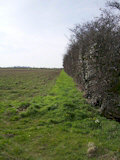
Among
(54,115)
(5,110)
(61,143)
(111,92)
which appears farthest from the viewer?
(5,110)

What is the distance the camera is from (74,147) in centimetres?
482

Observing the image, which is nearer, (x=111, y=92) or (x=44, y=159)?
(x=44, y=159)

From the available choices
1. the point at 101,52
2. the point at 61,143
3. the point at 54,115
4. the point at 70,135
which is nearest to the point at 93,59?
the point at 101,52

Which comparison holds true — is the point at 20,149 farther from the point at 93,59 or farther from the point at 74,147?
the point at 93,59

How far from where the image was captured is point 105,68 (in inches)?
287

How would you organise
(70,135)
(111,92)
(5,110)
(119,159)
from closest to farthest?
(119,159)
(70,135)
(111,92)
(5,110)

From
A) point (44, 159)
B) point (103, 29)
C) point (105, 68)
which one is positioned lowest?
point (44, 159)

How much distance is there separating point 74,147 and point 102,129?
1618mm

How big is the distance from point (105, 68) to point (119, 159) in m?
3.99

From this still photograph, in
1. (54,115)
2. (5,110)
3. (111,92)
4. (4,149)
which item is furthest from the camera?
(5,110)

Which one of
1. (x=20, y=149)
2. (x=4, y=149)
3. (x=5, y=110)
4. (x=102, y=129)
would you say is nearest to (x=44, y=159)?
(x=20, y=149)

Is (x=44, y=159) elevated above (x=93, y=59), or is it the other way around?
(x=93, y=59)

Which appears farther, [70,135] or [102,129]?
[102,129]

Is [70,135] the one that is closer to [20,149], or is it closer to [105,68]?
[20,149]
